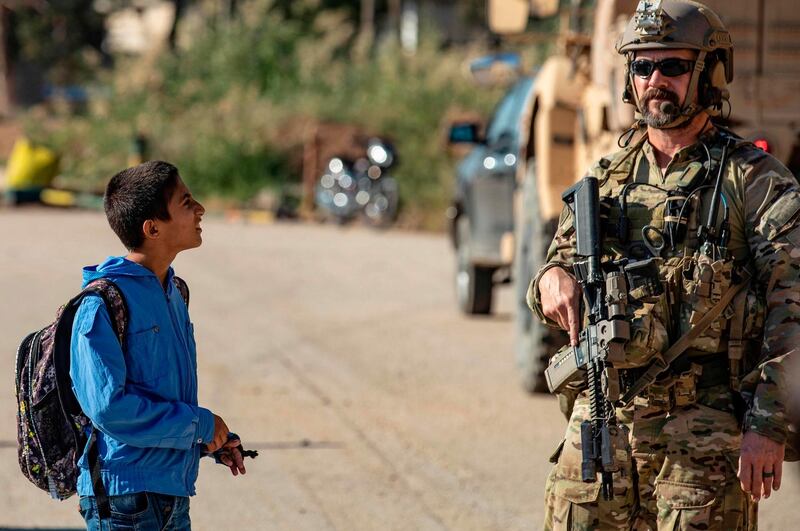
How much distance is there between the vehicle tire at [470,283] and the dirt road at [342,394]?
181 mm

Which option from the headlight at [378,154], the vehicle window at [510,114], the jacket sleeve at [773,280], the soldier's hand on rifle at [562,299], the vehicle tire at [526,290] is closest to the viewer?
the jacket sleeve at [773,280]

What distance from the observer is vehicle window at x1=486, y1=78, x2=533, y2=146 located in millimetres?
10430

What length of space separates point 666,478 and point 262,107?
20.1 metres

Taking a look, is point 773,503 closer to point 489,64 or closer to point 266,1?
point 489,64

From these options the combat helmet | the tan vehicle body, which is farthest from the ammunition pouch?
the tan vehicle body

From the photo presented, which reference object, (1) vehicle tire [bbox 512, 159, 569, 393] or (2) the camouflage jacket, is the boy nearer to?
(2) the camouflage jacket

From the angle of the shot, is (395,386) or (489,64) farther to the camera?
(489,64)

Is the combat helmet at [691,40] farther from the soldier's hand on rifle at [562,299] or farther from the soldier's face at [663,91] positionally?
the soldier's hand on rifle at [562,299]

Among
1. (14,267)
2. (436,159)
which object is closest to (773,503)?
(14,267)

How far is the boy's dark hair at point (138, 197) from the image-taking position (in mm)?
3486

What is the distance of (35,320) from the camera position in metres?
10.7

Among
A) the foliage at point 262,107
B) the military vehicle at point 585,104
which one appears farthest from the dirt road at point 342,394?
the foliage at point 262,107

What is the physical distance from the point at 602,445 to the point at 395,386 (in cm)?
513

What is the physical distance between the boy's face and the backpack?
0.64ft
